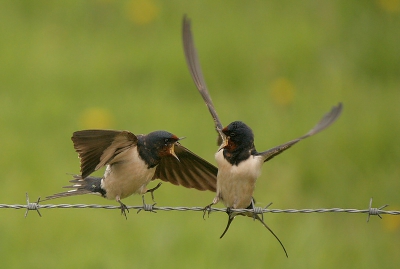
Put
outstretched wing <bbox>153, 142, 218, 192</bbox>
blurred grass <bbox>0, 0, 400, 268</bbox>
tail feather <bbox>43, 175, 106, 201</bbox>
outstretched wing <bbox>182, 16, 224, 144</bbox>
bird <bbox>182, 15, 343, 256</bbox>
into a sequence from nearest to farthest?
1. bird <bbox>182, 15, 343, 256</bbox>
2. tail feather <bbox>43, 175, 106, 201</bbox>
3. outstretched wing <bbox>153, 142, 218, 192</bbox>
4. outstretched wing <bbox>182, 16, 224, 144</bbox>
5. blurred grass <bbox>0, 0, 400, 268</bbox>

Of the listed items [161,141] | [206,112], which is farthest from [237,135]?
[206,112]

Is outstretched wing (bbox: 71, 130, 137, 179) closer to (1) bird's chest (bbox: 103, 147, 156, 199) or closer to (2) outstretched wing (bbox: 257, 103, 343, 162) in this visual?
(1) bird's chest (bbox: 103, 147, 156, 199)

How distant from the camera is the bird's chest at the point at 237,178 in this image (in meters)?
6.22

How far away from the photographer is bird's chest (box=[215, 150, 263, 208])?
622 cm

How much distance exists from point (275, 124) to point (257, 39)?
2306 millimetres

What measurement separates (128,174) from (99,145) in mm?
279

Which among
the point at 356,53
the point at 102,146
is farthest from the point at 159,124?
the point at 102,146

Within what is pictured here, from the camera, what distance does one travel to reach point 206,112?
11.4 meters

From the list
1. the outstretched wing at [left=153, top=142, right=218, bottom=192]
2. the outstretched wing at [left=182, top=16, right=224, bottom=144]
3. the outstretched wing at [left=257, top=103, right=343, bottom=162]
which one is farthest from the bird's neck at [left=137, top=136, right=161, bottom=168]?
→ the outstretched wing at [left=182, top=16, right=224, bottom=144]

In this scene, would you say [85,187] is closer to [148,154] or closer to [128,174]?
[128,174]

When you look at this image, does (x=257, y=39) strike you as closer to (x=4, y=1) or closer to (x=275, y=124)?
(x=275, y=124)

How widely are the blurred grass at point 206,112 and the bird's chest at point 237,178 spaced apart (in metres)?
2.22

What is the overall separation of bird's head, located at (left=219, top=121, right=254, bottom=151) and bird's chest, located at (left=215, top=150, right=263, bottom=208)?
0.32 ft

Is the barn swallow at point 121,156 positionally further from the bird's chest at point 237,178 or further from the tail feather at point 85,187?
the bird's chest at point 237,178
